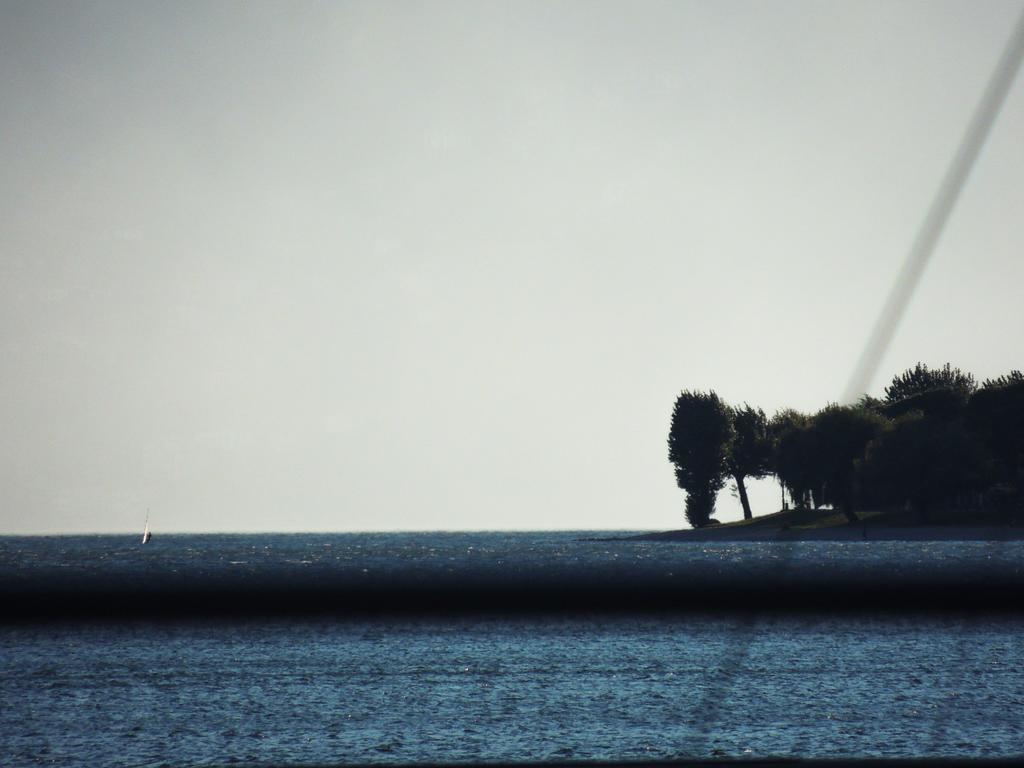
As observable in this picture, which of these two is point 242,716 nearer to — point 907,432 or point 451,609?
point 451,609

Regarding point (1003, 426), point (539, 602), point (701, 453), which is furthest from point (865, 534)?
point (539, 602)

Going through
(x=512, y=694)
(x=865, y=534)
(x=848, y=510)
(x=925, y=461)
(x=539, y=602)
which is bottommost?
(x=512, y=694)

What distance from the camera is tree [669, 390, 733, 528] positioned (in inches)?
5773

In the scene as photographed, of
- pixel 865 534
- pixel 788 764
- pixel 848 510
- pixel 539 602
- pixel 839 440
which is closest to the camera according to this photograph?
pixel 788 764

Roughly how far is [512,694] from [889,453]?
275 ft

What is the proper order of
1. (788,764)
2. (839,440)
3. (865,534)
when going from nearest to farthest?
1. (788,764)
2. (865,534)
3. (839,440)

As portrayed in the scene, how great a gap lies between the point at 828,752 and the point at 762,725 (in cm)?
427

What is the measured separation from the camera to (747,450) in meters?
151

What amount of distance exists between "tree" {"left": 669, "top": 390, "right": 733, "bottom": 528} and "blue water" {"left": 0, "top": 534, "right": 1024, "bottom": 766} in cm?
8514

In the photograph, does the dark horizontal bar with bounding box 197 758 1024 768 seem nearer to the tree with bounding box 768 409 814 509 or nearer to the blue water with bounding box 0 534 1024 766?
the blue water with bounding box 0 534 1024 766

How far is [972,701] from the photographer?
107 ft

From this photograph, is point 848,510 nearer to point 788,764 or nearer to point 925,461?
point 925,461

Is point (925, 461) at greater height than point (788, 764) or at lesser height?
greater

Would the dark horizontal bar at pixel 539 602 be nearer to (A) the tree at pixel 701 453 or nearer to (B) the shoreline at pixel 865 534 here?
(B) the shoreline at pixel 865 534
